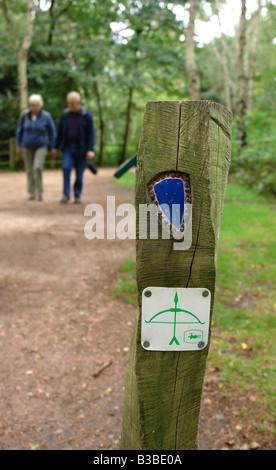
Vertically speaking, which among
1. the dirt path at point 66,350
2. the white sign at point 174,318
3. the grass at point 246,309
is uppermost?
the white sign at point 174,318

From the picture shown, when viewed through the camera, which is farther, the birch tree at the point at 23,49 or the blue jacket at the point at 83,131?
the birch tree at the point at 23,49

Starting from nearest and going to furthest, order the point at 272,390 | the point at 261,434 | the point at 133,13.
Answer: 1. the point at 261,434
2. the point at 272,390
3. the point at 133,13

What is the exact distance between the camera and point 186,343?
5.20 feet

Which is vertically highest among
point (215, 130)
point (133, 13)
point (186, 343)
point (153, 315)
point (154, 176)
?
point (133, 13)

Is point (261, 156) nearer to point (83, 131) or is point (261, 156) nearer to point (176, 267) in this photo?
point (83, 131)

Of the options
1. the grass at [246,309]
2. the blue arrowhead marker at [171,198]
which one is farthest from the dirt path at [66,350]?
the blue arrowhead marker at [171,198]

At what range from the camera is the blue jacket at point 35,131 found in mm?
8727

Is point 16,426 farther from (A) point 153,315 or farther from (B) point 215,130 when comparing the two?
(B) point 215,130

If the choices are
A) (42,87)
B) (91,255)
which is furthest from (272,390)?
(42,87)

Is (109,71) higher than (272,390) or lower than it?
higher

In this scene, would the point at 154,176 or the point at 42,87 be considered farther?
the point at 42,87

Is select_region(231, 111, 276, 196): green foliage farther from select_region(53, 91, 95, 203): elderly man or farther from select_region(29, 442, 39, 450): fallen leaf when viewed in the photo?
select_region(29, 442, 39, 450): fallen leaf

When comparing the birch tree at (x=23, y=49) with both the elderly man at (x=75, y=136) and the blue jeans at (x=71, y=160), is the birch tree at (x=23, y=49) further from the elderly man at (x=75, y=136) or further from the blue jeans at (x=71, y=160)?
the blue jeans at (x=71, y=160)
